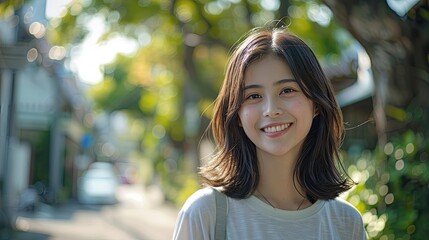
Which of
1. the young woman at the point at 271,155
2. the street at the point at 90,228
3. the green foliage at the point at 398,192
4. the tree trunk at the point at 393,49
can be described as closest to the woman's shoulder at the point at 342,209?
the young woman at the point at 271,155

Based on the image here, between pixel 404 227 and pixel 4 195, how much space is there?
10.3 meters

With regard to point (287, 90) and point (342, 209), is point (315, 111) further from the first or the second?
point (342, 209)

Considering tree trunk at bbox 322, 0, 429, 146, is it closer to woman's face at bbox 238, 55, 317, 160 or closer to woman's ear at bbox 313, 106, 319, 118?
woman's ear at bbox 313, 106, 319, 118

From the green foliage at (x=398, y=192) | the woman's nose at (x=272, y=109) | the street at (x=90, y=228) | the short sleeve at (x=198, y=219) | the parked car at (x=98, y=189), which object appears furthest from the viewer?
the parked car at (x=98, y=189)

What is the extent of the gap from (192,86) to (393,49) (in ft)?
29.5

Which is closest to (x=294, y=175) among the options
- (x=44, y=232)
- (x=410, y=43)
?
(x=410, y=43)

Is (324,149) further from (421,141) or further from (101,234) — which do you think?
(101,234)

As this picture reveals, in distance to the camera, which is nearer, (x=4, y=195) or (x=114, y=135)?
(x=4, y=195)

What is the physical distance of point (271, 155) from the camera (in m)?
2.21

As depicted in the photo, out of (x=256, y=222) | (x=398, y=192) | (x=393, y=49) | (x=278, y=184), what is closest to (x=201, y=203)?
(x=256, y=222)

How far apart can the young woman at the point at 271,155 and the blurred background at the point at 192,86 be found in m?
0.95

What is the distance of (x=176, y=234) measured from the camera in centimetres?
200

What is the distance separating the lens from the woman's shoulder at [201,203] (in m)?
1.97

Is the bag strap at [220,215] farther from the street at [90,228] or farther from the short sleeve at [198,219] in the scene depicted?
the street at [90,228]
